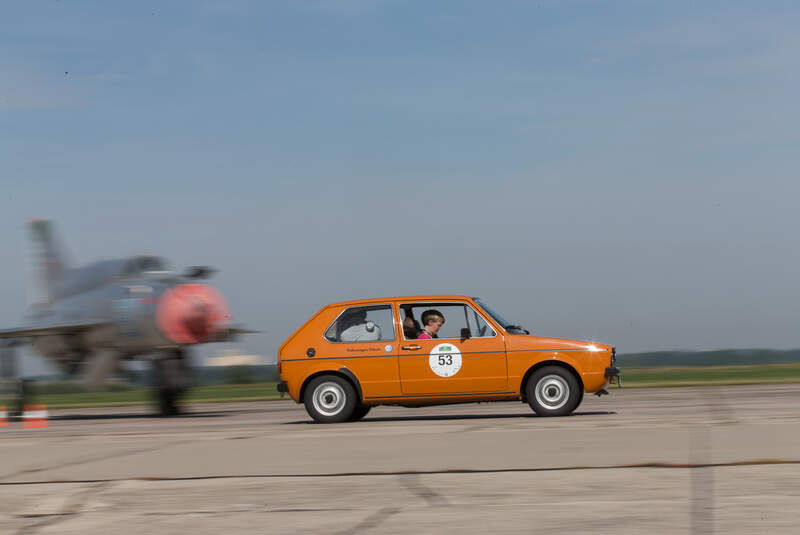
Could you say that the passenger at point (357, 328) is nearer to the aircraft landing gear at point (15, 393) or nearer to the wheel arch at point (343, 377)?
the wheel arch at point (343, 377)

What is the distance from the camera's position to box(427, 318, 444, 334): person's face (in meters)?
14.0

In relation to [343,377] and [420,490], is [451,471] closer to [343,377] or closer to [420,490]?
[420,490]

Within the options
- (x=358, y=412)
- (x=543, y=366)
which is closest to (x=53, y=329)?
(x=358, y=412)

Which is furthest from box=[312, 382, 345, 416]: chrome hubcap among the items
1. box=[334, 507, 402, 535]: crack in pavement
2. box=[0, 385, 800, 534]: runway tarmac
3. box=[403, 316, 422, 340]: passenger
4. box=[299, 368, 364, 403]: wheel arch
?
box=[334, 507, 402, 535]: crack in pavement

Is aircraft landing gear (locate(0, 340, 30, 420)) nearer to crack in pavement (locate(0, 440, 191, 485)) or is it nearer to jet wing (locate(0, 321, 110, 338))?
jet wing (locate(0, 321, 110, 338))

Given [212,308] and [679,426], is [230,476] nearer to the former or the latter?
[679,426]

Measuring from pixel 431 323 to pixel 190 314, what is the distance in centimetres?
861

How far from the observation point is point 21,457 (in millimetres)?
10078

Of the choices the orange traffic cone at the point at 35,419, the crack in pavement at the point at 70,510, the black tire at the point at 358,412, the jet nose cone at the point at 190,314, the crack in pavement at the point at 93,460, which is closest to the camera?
the crack in pavement at the point at 70,510

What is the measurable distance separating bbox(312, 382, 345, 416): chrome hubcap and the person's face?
152 cm

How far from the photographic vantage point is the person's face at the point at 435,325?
14.0 m

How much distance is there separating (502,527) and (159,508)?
7.77 feet

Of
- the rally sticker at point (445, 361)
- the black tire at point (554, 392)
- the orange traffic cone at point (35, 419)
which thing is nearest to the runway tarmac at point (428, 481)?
the black tire at point (554, 392)

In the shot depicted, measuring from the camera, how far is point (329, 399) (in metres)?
13.9
